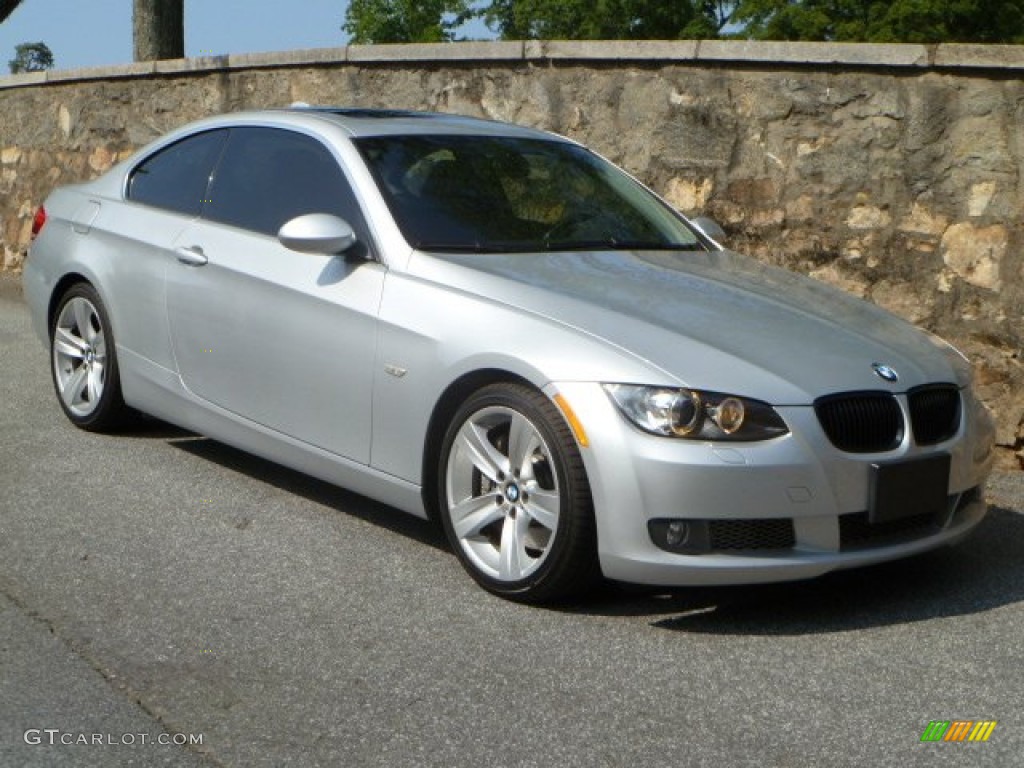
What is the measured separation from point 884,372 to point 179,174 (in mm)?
3367

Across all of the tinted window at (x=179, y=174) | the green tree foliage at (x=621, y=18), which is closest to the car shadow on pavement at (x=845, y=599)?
the tinted window at (x=179, y=174)

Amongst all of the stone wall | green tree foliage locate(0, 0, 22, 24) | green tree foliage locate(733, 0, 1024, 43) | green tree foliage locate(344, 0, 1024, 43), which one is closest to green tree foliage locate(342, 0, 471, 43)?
green tree foliage locate(344, 0, 1024, 43)

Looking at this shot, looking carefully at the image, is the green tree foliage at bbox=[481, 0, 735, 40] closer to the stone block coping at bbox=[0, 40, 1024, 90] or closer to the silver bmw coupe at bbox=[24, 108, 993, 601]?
the stone block coping at bbox=[0, 40, 1024, 90]

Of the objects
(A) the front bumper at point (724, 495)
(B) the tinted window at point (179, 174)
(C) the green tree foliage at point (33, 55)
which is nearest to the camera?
(A) the front bumper at point (724, 495)

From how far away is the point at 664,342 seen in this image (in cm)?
505

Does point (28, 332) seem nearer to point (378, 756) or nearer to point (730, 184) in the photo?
point (730, 184)

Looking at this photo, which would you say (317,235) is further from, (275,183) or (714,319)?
(714,319)

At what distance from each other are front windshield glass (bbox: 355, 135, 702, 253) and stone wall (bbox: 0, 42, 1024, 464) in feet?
6.03

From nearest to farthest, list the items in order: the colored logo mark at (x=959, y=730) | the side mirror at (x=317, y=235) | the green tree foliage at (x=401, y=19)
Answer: the colored logo mark at (x=959, y=730) < the side mirror at (x=317, y=235) < the green tree foliage at (x=401, y=19)

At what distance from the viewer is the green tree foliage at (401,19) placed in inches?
2805

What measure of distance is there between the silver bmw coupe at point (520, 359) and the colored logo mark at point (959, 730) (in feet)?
2.71

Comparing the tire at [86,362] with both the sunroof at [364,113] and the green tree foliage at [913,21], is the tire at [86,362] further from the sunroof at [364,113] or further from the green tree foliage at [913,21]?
the green tree foliage at [913,21]

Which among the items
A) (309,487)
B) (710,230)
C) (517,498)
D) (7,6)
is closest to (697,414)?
(517,498)

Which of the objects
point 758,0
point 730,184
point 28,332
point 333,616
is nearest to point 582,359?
point 333,616
